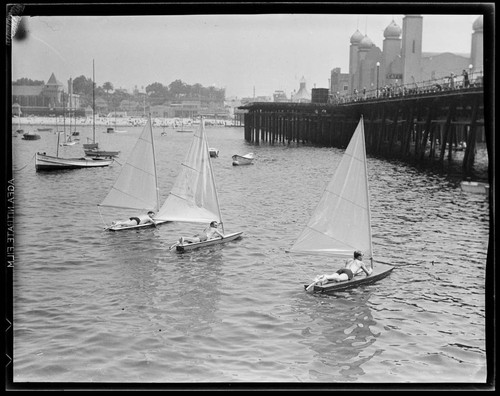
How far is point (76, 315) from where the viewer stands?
1764 centimetres

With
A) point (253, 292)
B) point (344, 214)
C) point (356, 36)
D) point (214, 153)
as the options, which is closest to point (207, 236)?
point (253, 292)

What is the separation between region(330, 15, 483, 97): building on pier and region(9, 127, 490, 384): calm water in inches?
147

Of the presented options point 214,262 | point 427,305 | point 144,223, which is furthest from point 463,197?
point 144,223

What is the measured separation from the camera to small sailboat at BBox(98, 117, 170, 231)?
29031mm

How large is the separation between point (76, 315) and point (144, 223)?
34.9 feet

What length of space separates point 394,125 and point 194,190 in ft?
31.9

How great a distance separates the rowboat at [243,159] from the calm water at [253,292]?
0.78 metres

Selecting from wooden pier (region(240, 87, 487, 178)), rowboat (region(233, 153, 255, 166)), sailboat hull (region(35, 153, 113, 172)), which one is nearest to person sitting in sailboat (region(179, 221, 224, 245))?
rowboat (region(233, 153, 255, 166))

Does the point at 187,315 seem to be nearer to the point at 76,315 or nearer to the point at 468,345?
the point at 76,315

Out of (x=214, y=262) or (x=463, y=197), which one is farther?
(x=463, y=197)

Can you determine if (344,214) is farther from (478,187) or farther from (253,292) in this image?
(478,187)

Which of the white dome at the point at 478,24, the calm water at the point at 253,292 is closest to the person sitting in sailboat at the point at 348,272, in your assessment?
the calm water at the point at 253,292
